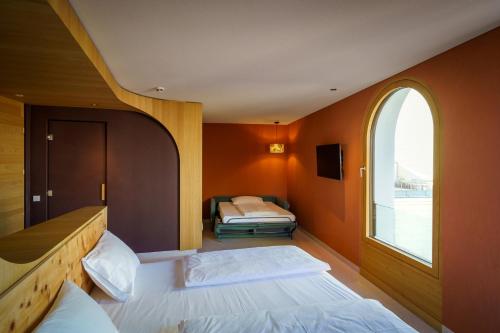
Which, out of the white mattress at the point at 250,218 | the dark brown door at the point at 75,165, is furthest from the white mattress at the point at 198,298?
the white mattress at the point at 250,218

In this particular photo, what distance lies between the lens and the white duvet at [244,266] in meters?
2.04

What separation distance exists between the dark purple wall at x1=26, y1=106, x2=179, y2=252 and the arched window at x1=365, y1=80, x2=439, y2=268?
2.89 metres

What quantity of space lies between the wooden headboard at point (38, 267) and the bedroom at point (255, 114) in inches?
0.5

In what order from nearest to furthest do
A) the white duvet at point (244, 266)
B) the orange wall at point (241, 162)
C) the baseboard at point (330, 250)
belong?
1. the white duvet at point (244, 266)
2. the baseboard at point (330, 250)
3. the orange wall at point (241, 162)

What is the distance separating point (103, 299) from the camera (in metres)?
1.82

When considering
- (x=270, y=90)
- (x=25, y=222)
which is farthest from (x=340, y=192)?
(x=25, y=222)

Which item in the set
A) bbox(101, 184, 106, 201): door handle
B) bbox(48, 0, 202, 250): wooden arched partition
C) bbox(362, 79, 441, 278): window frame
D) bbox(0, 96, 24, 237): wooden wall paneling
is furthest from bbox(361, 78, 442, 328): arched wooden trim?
bbox(0, 96, 24, 237): wooden wall paneling

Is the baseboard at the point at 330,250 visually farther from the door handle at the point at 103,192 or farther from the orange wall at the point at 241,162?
the door handle at the point at 103,192

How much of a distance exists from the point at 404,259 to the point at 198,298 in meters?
2.15

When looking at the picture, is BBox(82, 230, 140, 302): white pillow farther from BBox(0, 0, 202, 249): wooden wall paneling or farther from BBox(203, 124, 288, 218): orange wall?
BBox(203, 124, 288, 218): orange wall

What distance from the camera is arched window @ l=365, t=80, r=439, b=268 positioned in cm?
254

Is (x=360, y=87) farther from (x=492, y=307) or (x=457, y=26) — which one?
(x=492, y=307)

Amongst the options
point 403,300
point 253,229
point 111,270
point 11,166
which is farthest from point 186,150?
point 403,300

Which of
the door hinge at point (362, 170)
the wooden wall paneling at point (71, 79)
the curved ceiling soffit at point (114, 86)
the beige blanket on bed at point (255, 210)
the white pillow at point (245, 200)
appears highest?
the curved ceiling soffit at point (114, 86)
